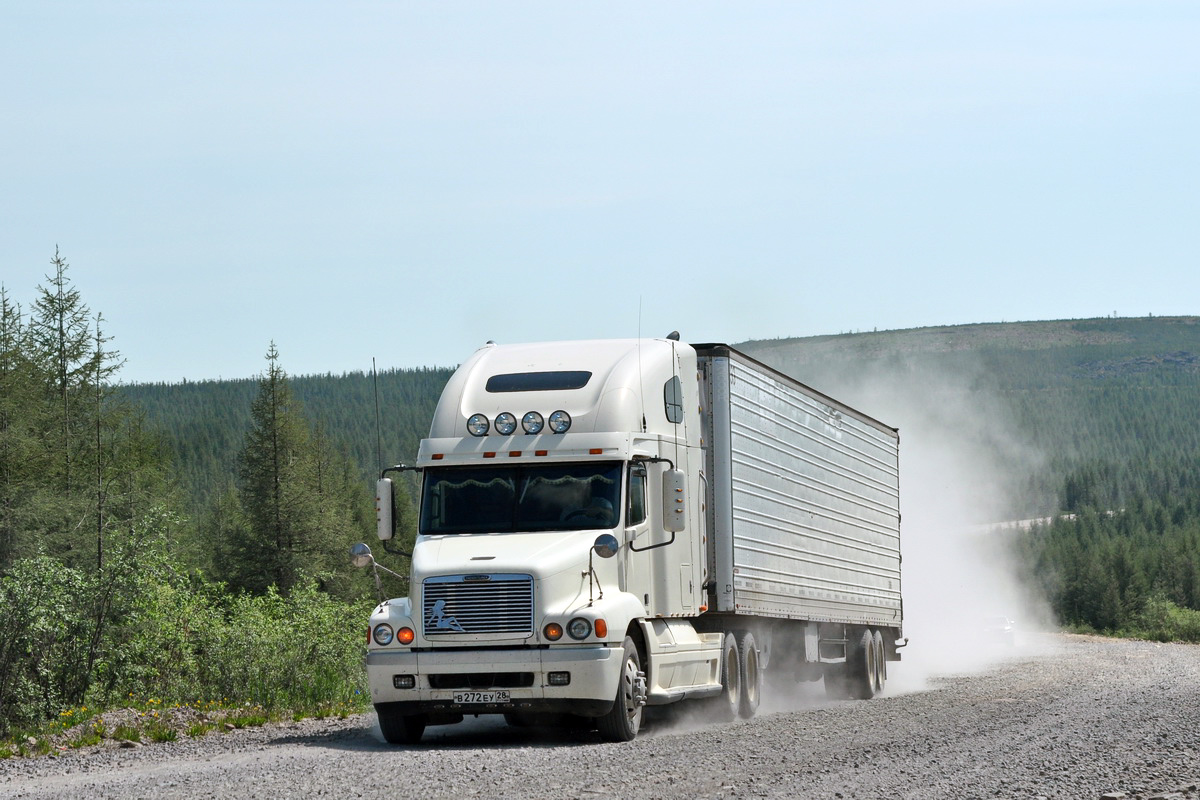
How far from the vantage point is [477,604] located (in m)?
12.9

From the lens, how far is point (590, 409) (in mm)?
14203

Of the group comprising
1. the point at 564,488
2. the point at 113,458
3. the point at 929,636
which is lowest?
the point at 929,636

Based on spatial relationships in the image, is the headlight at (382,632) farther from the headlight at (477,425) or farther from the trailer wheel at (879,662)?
the trailer wheel at (879,662)

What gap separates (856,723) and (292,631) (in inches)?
385

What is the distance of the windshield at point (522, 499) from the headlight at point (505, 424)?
14.6 inches

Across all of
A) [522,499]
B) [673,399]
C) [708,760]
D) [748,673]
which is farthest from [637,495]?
[748,673]

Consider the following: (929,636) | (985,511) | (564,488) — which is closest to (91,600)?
(564,488)

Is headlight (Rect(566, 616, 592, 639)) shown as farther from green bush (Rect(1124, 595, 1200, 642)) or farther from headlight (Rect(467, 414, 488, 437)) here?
green bush (Rect(1124, 595, 1200, 642))

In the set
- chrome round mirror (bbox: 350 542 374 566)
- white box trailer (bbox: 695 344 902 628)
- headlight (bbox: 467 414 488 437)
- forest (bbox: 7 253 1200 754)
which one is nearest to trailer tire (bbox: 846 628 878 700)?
white box trailer (bbox: 695 344 902 628)

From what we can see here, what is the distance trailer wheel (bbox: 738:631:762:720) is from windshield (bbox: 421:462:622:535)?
373 cm

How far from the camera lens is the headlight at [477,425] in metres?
14.2

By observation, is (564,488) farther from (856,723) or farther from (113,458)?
(113,458)

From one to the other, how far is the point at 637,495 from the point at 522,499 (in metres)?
1.19

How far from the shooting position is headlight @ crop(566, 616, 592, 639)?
12797 millimetres
